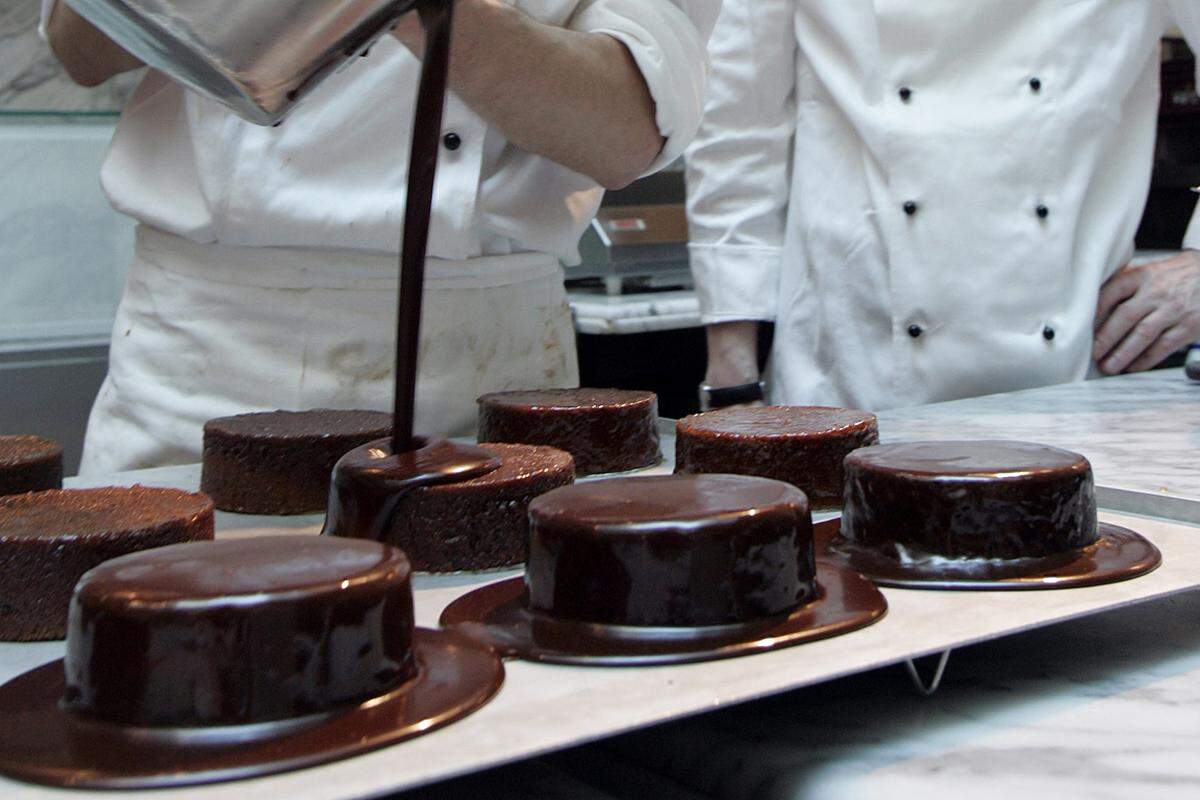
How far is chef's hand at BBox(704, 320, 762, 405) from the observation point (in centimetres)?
254

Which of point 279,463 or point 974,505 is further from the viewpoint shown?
point 279,463

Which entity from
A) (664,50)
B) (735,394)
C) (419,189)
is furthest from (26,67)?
(419,189)

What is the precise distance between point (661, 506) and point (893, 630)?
0.52ft

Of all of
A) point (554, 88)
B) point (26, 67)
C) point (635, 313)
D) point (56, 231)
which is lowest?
point (635, 313)

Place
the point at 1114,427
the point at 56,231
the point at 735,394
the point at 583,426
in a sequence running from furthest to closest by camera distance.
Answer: the point at 56,231, the point at 735,394, the point at 1114,427, the point at 583,426

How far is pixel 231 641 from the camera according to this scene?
0.71 m

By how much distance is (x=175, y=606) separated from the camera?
717mm

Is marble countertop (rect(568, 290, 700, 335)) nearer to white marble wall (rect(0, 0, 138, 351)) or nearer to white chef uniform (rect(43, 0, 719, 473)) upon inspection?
white marble wall (rect(0, 0, 138, 351))

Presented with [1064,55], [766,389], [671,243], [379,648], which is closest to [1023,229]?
[1064,55]

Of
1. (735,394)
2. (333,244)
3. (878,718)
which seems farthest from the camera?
(735,394)

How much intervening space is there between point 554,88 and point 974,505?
691mm

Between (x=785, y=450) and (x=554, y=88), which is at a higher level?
(x=554, y=88)

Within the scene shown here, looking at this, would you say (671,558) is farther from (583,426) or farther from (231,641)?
(583,426)

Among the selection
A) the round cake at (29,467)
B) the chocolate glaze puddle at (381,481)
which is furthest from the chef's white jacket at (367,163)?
the chocolate glaze puddle at (381,481)
